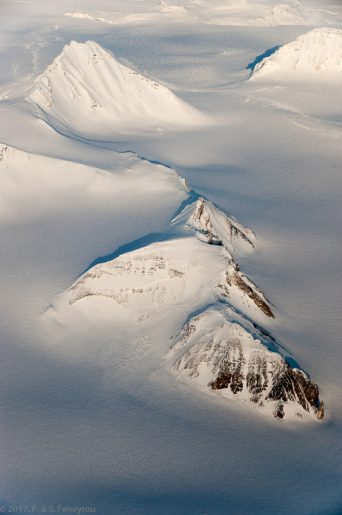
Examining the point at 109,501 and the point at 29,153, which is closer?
the point at 109,501

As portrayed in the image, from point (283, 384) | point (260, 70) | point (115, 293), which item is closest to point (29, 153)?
point (115, 293)

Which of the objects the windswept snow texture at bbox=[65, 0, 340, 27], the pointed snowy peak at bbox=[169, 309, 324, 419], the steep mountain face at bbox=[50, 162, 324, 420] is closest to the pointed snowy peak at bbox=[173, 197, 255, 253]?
the steep mountain face at bbox=[50, 162, 324, 420]

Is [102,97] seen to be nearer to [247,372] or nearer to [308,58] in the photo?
[308,58]

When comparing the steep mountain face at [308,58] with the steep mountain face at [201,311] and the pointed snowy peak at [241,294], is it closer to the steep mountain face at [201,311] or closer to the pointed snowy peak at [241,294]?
the steep mountain face at [201,311]

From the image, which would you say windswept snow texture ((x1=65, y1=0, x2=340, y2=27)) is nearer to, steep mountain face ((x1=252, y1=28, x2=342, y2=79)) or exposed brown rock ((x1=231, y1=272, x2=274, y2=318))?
steep mountain face ((x1=252, y1=28, x2=342, y2=79))

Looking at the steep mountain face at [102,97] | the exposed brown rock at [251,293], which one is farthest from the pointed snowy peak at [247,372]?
the steep mountain face at [102,97]

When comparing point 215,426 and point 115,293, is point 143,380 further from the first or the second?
point 115,293
